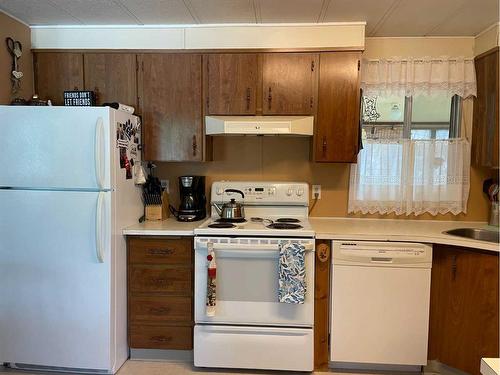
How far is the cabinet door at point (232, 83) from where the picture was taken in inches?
101

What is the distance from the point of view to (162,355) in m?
2.44

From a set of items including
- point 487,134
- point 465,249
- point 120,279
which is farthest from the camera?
point 487,134

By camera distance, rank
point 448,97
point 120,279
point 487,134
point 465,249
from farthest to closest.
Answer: point 448,97 → point 487,134 → point 120,279 → point 465,249

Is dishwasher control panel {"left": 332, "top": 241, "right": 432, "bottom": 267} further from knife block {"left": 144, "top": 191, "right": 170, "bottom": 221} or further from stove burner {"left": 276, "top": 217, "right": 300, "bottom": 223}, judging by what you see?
knife block {"left": 144, "top": 191, "right": 170, "bottom": 221}

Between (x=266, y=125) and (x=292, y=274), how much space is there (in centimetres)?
102

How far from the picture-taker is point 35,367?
2.31 meters

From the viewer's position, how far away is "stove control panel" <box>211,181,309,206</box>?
2.74m

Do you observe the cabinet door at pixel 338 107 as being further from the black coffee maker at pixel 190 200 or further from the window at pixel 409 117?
the black coffee maker at pixel 190 200

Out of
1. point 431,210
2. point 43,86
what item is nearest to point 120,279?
point 43,86

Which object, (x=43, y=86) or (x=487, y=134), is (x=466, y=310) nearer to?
(x=487, y=134)

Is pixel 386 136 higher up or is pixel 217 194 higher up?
pixel 386 136

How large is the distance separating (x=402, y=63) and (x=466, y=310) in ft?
5.89

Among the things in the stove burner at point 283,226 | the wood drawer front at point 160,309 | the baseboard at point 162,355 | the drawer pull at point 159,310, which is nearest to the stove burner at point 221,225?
the stove burner at point 283,226

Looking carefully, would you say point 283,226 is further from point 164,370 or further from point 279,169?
point 164,370
